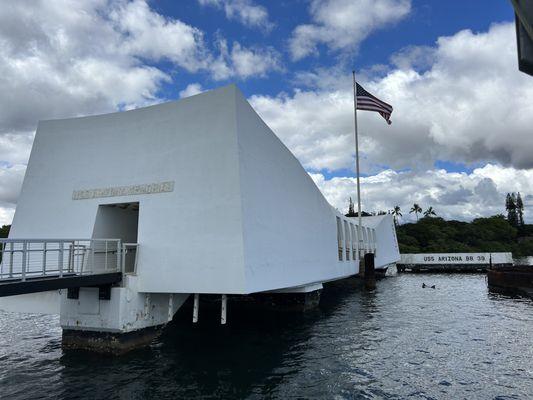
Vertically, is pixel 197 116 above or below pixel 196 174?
above

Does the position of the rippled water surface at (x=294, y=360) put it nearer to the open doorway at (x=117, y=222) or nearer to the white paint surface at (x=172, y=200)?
the white paint surface at (x=172, y=200)

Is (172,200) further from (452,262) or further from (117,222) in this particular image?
(452,262)

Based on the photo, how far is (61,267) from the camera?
11.6m

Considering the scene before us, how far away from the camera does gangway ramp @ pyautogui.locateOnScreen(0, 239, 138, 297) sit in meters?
10.0

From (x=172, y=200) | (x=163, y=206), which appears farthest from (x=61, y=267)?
(x=172, y=200)

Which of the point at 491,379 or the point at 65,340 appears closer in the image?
the point at 491,379

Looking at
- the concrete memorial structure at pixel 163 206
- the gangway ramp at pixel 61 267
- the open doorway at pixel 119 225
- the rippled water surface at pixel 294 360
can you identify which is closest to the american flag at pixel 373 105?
the concrete memorial structure at pixel 163 206

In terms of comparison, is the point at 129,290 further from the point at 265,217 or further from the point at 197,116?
the point at 197,116

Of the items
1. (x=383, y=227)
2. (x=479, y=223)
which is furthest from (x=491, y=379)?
(x=479, y=223)

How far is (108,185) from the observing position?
15.3 metres

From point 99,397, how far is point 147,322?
4.45 m

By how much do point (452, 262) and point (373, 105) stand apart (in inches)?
1451

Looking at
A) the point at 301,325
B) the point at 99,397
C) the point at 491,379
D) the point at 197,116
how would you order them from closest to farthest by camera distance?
the point at 99,397 → the point at 491,379 → the point at 197,116 → the point at 301,325

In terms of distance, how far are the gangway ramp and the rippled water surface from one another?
2.52 metres
